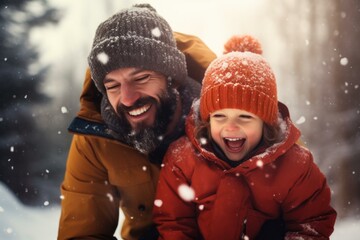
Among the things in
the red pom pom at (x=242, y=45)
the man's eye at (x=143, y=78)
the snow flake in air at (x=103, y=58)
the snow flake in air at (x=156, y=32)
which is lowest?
the man's eye at (x=143, y=78)

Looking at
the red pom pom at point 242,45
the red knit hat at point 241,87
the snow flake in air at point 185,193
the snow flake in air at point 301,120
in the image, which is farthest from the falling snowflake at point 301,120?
the snow flake in air at point 185,193

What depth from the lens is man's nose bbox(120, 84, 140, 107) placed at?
175cm

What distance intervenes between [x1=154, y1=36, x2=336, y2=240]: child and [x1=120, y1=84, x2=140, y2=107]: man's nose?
300mm

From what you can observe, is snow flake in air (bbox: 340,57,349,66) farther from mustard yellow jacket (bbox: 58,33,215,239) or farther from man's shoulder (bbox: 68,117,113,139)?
man's shoulder (bbox: 68,117,113,139)

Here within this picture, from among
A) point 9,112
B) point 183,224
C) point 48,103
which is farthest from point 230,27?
point 183,224

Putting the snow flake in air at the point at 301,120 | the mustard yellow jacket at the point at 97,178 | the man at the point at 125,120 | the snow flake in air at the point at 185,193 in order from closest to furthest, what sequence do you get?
the snow flake in air at the point at 185,193
the man at the point at 125,120
the mustard yellow jacket at the point at 97,178
the snow flake in air at the point at 301,120

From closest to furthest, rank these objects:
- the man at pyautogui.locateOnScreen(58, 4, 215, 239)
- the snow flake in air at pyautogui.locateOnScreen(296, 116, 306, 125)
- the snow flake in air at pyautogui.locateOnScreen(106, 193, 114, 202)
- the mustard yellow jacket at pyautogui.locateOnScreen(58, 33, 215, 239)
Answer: the man at pyautogui.locateOnScreen(58, 4, 215, 239) → the mustard yellow jacket at pyautogui.locateOnScreen(58, 33, 215, 239) → the snow flake in air at pyautogui.locateOnScreen(106, 193, 114, 202) → the snow flake in air at pyautogui.locateOnScreen(296, 116, 306, 125)

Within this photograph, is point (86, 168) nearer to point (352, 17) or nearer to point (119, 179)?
point (119, 179)

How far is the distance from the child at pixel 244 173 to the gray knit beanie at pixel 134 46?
0.93 ft

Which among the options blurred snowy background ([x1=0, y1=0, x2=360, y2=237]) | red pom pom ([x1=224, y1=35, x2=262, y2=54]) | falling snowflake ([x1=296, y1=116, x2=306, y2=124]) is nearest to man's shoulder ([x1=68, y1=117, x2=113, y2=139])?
red pom pom ([x1=224, y1=35, x2=262, y2=54])

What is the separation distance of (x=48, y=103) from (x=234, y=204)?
2.89 m

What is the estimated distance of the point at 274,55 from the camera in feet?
13.4

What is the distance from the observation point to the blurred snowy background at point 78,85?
344 centimetres

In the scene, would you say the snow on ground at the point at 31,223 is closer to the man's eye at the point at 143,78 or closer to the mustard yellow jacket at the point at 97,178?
the mustard yellow jacket at the point at 97,178
